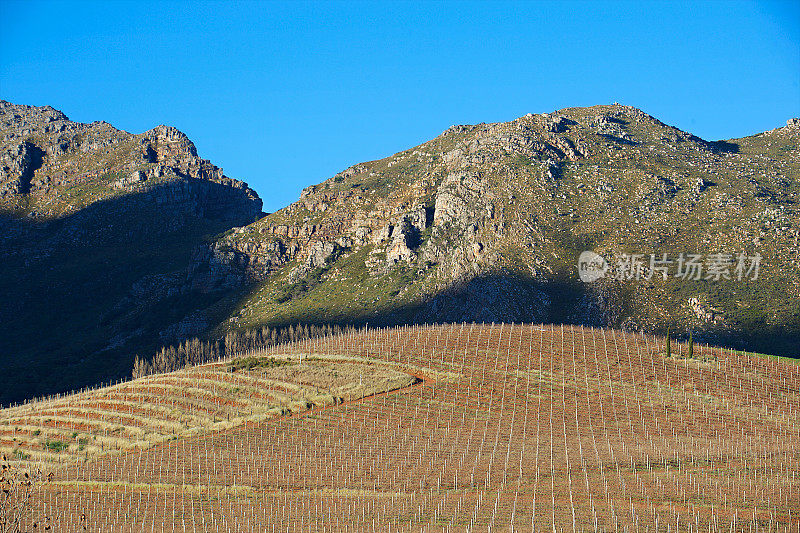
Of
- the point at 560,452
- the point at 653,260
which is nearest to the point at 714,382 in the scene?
the point at 560,452

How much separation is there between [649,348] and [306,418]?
45886 mm

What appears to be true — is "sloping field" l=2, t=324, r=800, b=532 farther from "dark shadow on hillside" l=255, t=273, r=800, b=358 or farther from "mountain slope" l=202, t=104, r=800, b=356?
"dark shadow on hillside" l=255, t=273, r=800, b=358

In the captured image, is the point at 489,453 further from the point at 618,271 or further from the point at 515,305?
the point at 618,271

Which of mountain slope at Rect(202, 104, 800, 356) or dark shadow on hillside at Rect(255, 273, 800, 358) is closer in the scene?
mountain slope at Rect(202, 104, 800, 356)

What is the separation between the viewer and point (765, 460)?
192 feet

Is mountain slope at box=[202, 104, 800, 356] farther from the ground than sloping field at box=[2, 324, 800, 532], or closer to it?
farther from the ground

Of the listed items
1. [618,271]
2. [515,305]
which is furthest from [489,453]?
[618,271]

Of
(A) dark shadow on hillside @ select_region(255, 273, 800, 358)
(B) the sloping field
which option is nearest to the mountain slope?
(A) dark shadow on hillside @ select_region(255, 273, 800, 358)

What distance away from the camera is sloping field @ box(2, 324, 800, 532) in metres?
48.8

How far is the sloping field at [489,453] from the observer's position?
48844 mm

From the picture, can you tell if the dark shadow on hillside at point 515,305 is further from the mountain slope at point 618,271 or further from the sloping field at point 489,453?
the sloping field at point 489,453

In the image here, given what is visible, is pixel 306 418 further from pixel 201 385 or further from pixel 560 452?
pixel 560 452

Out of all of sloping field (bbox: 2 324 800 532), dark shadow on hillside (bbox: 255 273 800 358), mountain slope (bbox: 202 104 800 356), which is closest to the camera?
sloping field (bbox: 2 324 800 532)

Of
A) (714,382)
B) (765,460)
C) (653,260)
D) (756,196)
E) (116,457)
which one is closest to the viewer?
(765,460)
